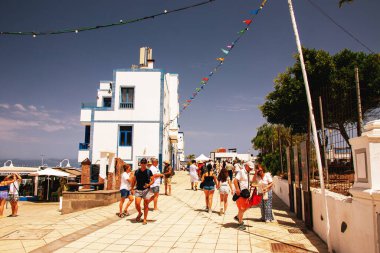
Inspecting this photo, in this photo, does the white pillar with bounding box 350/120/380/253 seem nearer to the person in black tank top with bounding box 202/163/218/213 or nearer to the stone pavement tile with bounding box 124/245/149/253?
the stone pavement tile with bounding box 124/245/149/253

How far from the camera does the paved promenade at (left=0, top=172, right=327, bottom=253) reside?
19.4 feet

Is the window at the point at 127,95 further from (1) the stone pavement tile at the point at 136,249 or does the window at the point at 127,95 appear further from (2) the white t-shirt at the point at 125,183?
(1) the stone pavement tile at the point at 136,249

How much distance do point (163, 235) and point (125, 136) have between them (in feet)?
62.1

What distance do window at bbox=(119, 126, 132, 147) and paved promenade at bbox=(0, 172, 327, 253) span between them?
15750 mm

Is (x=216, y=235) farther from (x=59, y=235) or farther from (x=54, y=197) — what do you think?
(x=54, y=197)

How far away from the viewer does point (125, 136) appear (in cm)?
2519

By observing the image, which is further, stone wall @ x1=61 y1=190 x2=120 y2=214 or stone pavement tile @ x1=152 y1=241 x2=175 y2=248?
stone wall @ x1=61 y1=190 x2=120 y2=214

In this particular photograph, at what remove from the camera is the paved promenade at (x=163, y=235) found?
19.4 ft

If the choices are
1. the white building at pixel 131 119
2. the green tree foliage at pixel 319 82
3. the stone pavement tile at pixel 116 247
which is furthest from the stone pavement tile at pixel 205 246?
the white building at pixel 131 119

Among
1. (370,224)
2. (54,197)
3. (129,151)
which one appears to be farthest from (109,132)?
(370,224)

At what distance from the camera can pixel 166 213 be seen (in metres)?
10.1

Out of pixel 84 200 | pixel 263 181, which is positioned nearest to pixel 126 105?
pixel 84 200

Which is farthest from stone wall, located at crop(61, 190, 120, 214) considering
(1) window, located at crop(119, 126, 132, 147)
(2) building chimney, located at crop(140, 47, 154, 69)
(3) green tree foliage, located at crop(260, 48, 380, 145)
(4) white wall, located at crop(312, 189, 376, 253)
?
(2) building chimney, located at crop(140, 47, 154, 69)

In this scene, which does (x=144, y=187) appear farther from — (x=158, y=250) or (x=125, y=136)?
(x=125, y=136)
